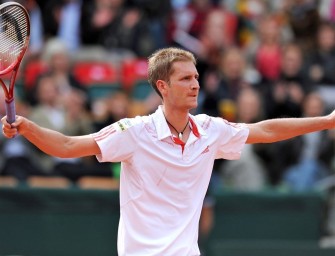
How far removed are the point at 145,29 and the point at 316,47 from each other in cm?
263

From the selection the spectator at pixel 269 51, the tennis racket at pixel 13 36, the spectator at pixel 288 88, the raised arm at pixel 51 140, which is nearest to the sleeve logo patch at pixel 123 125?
the raised arm at pixel 51 140

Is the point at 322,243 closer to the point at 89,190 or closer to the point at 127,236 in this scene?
the point at 89,190

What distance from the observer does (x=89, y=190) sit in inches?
487

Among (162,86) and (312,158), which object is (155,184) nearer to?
(162,86)

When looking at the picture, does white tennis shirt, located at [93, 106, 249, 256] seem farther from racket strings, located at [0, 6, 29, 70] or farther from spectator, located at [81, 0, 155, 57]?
spectator, located at [81, 0, 155, 57]

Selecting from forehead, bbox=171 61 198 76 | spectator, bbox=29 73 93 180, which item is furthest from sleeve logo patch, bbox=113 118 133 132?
spectator, bbox=29 73 93 180

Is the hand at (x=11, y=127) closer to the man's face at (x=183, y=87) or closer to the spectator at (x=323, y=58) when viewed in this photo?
the man's face at (x=183, y=87)

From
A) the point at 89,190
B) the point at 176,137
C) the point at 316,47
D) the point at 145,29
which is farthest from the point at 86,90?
the point at 176,137

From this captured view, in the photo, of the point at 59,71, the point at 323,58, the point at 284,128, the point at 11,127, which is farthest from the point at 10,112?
the point at 323,58

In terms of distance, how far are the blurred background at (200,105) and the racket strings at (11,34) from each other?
5.81 meters

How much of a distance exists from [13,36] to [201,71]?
862cm

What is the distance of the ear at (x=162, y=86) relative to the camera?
6.71m

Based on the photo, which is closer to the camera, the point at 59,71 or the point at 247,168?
the point at 247,168

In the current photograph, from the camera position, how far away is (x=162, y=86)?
6.73 metres
